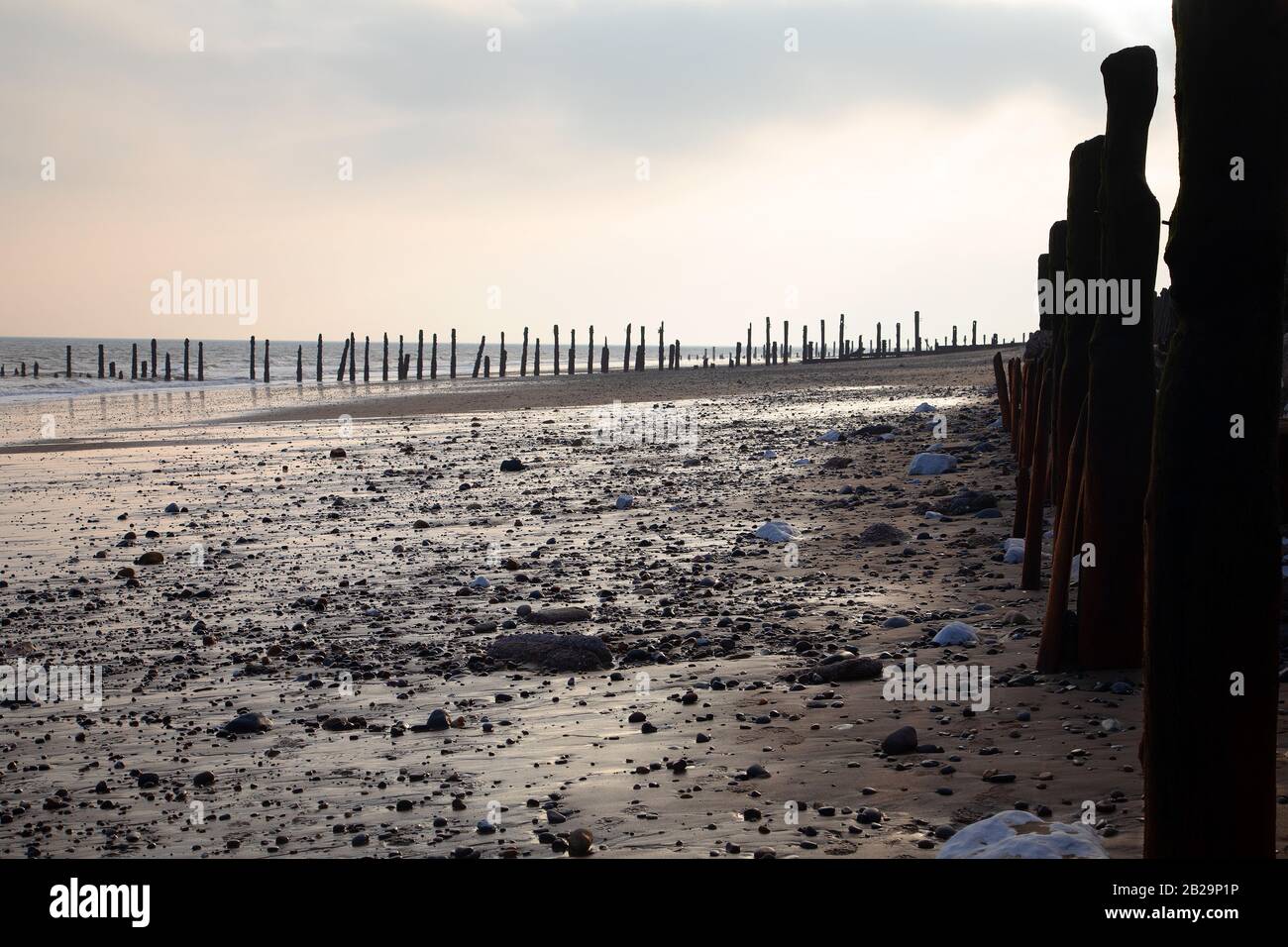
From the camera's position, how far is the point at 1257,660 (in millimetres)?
3230

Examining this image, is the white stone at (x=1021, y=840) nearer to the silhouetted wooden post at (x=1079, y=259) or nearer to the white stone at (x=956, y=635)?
the white stone at (x=956, y=635)

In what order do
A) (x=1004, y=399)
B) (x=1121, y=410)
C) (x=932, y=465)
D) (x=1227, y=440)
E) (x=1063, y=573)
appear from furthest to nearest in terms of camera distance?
(x=1004, y=399) < (x=932, y=465) < (x=1121, y=410) < (x=1063, y=573) < (x=1227, y=440)

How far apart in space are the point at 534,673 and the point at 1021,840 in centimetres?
411

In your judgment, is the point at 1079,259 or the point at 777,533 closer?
the point at 1079,259

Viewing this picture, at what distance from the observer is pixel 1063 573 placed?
642cm

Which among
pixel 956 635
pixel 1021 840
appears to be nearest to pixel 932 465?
pixel 956 635

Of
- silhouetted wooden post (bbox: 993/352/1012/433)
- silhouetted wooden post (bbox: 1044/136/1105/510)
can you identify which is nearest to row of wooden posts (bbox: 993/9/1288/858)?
silhouetted wooden post (bbox: 1044/136/1105/510)

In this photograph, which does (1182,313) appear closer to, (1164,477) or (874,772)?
(1164,477)

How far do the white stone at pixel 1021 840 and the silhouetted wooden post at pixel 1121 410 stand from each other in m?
2.38

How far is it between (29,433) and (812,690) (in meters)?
27.5

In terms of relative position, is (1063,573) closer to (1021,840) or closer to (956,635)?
(956,635)

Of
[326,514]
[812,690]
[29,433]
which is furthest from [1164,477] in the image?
[29,433]

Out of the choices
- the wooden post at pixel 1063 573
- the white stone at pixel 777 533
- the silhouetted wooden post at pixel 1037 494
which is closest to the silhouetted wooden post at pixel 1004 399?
the white stone at pixel 777 533

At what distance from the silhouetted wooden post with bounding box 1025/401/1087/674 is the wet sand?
208 mm
